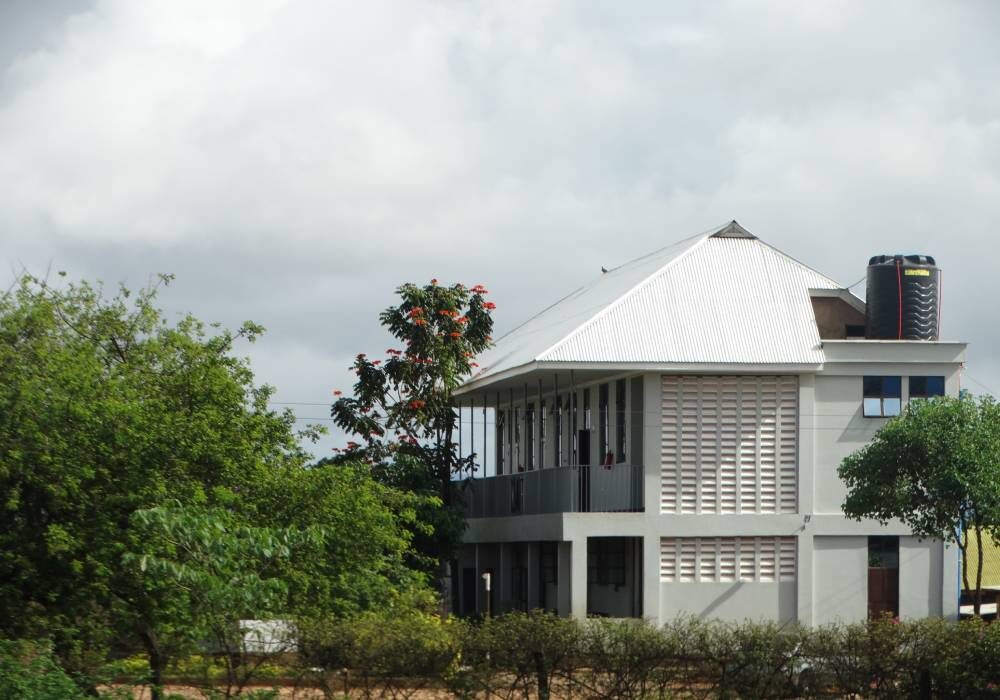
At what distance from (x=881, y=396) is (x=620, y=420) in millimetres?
4826

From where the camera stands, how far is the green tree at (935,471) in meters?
25.9

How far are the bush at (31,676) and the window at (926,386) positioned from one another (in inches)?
726

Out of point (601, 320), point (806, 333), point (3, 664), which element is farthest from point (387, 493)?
point (3, 664)

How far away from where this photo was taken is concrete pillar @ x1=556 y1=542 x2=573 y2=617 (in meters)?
27.9

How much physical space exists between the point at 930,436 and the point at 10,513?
15375 millimetres

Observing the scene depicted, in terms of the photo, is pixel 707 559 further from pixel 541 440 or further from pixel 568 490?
pixel 541 440

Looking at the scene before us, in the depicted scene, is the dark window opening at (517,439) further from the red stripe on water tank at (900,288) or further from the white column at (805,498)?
the red stripe on water tank at (900,288)

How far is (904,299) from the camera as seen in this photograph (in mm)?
29859

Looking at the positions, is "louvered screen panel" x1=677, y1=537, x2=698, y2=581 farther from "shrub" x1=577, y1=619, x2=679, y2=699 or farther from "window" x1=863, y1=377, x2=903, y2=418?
"shrub" x1=577, y1=619, x2=679, y2=699

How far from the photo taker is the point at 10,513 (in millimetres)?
16875

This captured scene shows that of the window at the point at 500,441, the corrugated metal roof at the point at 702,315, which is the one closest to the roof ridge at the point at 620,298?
the corrugated metal roof at the point at 702,315

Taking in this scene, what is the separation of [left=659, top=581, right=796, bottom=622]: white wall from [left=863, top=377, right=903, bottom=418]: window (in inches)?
140

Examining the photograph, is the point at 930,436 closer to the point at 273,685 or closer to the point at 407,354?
the point at 407,354

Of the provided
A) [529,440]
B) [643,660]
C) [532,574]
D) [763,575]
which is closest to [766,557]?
[763,575]
